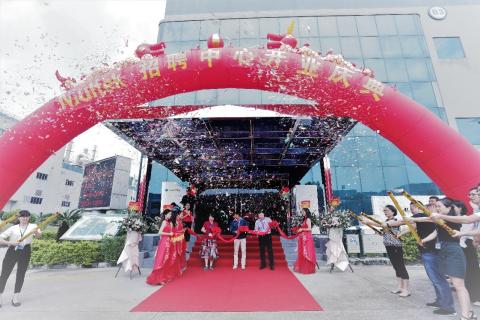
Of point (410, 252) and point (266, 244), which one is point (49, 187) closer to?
point (266, 244)

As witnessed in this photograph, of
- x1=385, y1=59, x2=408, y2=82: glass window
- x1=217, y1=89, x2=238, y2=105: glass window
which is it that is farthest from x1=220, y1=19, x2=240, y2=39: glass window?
x1=385, y1=59, x2=408, y2=82: glass window

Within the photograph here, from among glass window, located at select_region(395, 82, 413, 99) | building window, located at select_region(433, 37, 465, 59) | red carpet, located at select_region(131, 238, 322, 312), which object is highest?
building window, located at select_region(433, 37, 465, 59)

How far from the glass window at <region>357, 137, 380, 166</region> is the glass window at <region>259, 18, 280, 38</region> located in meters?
10.0

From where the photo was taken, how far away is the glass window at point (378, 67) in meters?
17.8

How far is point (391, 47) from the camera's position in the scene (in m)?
18.5

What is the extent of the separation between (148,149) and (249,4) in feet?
51.8

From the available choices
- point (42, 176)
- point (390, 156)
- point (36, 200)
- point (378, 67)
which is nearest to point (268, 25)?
point (378, 67)

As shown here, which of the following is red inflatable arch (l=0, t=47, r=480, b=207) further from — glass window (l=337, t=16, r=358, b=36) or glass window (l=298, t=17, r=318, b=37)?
glass window (l=337, t=16, r=358, b=36)

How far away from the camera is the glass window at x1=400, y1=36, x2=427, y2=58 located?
59.9ft

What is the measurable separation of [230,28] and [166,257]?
1783 cm

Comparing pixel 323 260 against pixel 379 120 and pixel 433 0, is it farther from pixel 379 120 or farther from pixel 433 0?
pixel 433 0

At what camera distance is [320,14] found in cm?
1942

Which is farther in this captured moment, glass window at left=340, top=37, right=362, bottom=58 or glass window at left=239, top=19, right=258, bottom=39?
glass window at left=239, top=19, right=258, bottom=39

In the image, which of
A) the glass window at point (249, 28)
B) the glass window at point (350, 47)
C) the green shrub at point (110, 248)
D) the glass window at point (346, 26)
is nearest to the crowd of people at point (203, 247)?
the green shrub at point (110, 248)
